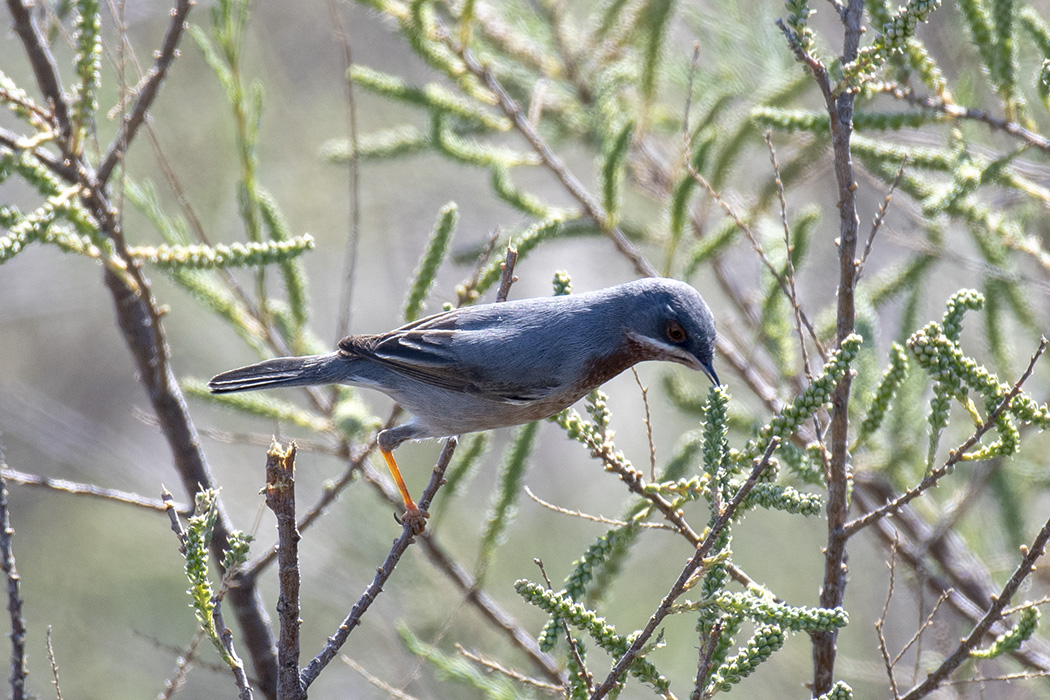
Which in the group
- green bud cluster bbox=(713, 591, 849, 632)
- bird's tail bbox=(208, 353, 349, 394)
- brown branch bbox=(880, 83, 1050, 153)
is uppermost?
brown branch bbox=(880, 83, 1050, 153)

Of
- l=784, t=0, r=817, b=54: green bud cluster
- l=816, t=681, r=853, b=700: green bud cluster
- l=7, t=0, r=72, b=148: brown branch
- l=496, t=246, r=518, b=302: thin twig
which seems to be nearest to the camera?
l=816, t=681, r=853, b=700: green bud cluster

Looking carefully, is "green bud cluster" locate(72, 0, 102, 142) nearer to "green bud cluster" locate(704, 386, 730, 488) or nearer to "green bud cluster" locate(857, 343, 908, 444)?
"green bud cluster" locate(704, 386, 730, 488)

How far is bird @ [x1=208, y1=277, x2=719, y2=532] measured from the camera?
3.62m

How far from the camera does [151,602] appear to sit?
8820 millimetres

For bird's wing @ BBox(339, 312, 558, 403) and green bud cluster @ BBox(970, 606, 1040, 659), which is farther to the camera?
bird's wing @ BBox(339, 312, 558, 403)

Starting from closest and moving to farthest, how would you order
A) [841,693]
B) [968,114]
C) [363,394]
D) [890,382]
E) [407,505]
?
[841,693]
[890,382]
[968,114]
[407,505]
[363,394]

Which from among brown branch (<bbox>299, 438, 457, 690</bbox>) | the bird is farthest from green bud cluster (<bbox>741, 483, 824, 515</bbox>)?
the bird

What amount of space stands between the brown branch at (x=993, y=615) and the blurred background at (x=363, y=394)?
196 cm

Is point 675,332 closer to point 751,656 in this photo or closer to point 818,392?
point 818,392

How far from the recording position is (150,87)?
117 inches

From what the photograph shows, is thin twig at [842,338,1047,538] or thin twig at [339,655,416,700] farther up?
thin twig at [842,338,1047,538]

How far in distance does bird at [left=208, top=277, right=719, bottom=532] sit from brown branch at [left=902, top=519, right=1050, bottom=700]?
5.24ft

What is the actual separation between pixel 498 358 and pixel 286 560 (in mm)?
1875

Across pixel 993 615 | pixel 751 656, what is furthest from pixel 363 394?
pixel 993 615
